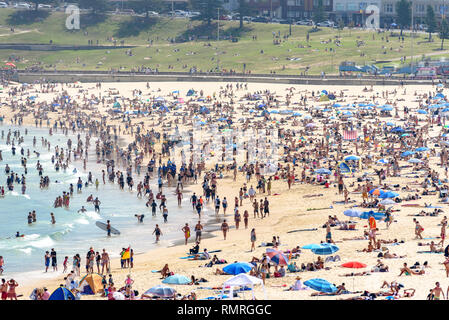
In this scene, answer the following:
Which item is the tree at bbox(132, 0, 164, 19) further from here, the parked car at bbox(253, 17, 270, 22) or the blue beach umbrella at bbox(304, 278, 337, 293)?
the blue beach umbrella at bbox(304, 278, 337, 293)

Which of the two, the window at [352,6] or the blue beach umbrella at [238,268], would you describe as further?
the window at [352,6]

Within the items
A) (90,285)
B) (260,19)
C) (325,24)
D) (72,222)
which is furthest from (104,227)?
(260,19)

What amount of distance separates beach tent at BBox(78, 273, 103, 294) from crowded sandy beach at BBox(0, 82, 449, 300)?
0.20ft

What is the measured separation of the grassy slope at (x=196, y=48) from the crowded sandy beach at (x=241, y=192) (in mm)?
16041

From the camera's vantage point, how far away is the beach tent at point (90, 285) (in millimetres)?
22531

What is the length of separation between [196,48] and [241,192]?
239 ft

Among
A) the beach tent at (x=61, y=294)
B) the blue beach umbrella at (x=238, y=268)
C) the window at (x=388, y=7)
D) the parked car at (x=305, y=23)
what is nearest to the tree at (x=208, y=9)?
the parked car at (x=305, y=23)

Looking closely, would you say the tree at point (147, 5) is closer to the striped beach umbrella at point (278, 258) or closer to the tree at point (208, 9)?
the tree at point (208, 9)

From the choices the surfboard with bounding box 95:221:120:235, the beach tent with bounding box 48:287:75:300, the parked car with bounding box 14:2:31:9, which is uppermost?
the parked car with bounding box 14:2:31:9

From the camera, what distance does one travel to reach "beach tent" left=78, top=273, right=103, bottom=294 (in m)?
22.5

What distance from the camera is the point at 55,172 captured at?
50062 millimetres

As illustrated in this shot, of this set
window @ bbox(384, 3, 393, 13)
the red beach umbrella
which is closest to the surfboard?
the red beach umbrella

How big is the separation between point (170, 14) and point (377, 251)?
10875 centimetres
